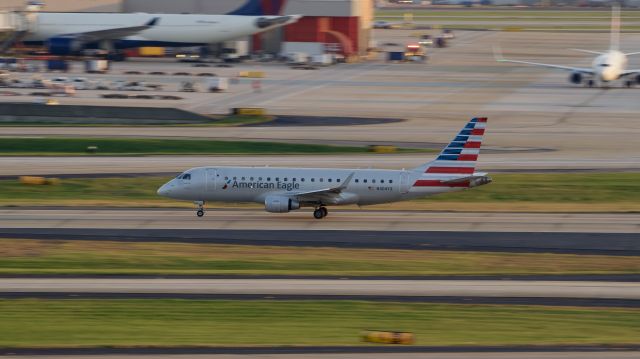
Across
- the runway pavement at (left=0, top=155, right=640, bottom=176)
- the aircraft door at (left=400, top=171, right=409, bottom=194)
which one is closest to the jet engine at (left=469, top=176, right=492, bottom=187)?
the aircraft door at (left=400, top=171, right=409, bottom=194)

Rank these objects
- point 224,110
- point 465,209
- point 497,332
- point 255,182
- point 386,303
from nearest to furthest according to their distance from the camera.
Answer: point 497,332, point 386,303, point 255,182, point 465,209, point 224,110

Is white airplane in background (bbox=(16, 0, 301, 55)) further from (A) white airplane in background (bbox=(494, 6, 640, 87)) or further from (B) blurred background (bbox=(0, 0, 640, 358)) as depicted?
(A) white airplane in background (bbox=(494, 6, 640, 87))

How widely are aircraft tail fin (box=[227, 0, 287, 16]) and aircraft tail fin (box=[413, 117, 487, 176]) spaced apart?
94638 mm

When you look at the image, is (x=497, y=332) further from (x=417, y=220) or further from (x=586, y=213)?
(x=586, y=213)

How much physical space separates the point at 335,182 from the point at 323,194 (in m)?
1.07

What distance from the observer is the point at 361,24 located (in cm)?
15562

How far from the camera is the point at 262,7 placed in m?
149

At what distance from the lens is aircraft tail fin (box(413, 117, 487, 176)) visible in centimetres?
5662

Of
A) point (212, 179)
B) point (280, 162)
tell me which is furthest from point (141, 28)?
point (212, 179)

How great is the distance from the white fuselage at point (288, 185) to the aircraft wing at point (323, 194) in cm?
30

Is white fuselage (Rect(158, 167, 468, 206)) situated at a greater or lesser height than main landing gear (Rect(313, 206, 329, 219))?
greater

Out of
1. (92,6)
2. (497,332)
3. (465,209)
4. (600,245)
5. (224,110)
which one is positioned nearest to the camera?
(497,332)

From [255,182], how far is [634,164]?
3134cm

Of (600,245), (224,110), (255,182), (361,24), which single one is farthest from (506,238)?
(361,24)
